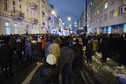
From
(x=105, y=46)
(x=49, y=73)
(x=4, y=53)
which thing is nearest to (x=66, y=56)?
(x=49, y=73)

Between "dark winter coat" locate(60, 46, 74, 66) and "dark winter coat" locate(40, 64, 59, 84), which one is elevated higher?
"dark winter coat" locate(60, 46, 74, 66)

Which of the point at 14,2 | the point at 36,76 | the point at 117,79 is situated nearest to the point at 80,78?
the point at 117,79

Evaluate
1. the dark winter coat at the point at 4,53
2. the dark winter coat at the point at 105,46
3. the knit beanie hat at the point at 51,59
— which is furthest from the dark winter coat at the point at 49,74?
the dark winter coat at the point at 105,46

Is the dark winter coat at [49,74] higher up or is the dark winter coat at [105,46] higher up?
the dark winter coat at [105,46]

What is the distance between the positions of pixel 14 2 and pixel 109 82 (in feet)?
79.5

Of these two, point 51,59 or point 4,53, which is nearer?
point 51,59

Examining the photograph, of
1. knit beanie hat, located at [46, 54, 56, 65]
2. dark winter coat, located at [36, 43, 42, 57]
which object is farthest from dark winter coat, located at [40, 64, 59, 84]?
dark winter coat, located at [36, 43, 42, 57]

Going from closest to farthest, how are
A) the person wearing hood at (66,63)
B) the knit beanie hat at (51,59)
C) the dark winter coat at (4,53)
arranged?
the knit beanie hat at (51,59)
the person wearing hood at (66,63)
the dark winter coat at (4,53)

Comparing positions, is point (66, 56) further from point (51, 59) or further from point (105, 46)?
point (105, 46)

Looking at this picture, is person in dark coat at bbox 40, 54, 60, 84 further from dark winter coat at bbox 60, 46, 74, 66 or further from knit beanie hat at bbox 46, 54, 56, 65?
dark winter coat at bbox 60, 46, 74, 66

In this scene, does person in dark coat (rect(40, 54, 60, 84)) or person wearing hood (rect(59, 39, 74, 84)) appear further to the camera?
person wearing hood (rect(59, 39, 74, 84))

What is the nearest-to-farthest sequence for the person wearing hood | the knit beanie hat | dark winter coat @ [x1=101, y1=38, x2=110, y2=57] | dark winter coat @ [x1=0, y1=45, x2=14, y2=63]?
the knit beanie hat, the person wearing hood, dark winter coat @ [x1=0, y1=45, x2=14, y2=63], dark winter coat @ [x1=101, y1=38, x2=110, y2=57]

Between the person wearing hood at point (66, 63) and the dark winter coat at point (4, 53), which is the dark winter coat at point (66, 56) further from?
the dark winter coat at point (4, 53)

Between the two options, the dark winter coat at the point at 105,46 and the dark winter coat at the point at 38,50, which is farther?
the dark winter coat at the point at 38,50
